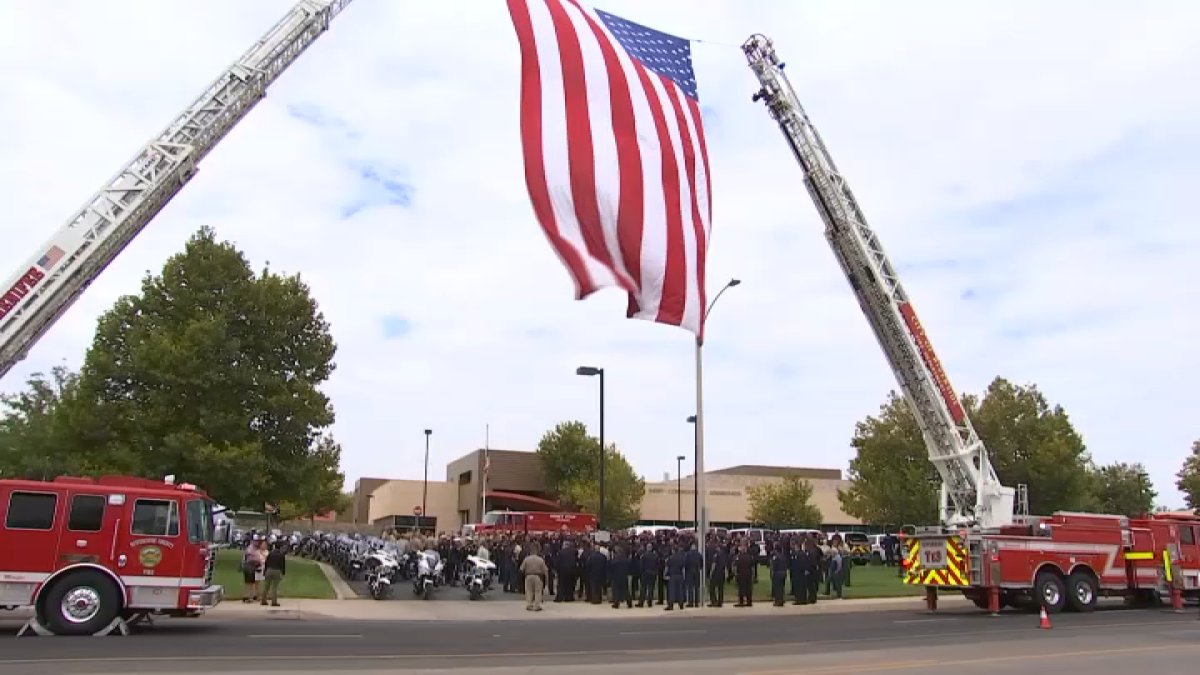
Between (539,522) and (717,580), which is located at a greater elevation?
(539,522)

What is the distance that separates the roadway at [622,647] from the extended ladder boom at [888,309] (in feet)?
26.1

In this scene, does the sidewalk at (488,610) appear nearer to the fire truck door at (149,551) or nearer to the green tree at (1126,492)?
the fire truck door at (149,551)

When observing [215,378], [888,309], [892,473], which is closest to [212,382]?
[215,378]

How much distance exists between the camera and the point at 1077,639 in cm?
1617

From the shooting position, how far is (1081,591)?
940 inches

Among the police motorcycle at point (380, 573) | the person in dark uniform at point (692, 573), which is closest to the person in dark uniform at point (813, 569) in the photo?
the person in dark uniform at point (692, 573)

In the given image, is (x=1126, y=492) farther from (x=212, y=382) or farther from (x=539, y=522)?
(x=212, y=382)

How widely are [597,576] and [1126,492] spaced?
172ft

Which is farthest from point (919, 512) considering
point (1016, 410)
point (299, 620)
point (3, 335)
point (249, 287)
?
point (3, 335)

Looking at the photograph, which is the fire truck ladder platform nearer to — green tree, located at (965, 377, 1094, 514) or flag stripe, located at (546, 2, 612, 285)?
flag stripe, located at (546, 2, 612, 285)

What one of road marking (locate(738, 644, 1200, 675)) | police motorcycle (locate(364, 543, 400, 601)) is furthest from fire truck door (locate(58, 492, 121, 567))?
road marking (locate(738, 644, 1200, 675))

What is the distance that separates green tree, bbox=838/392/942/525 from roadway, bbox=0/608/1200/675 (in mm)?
27494

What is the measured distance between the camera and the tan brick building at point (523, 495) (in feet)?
259

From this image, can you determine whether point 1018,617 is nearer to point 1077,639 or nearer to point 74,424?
point 1077,639
